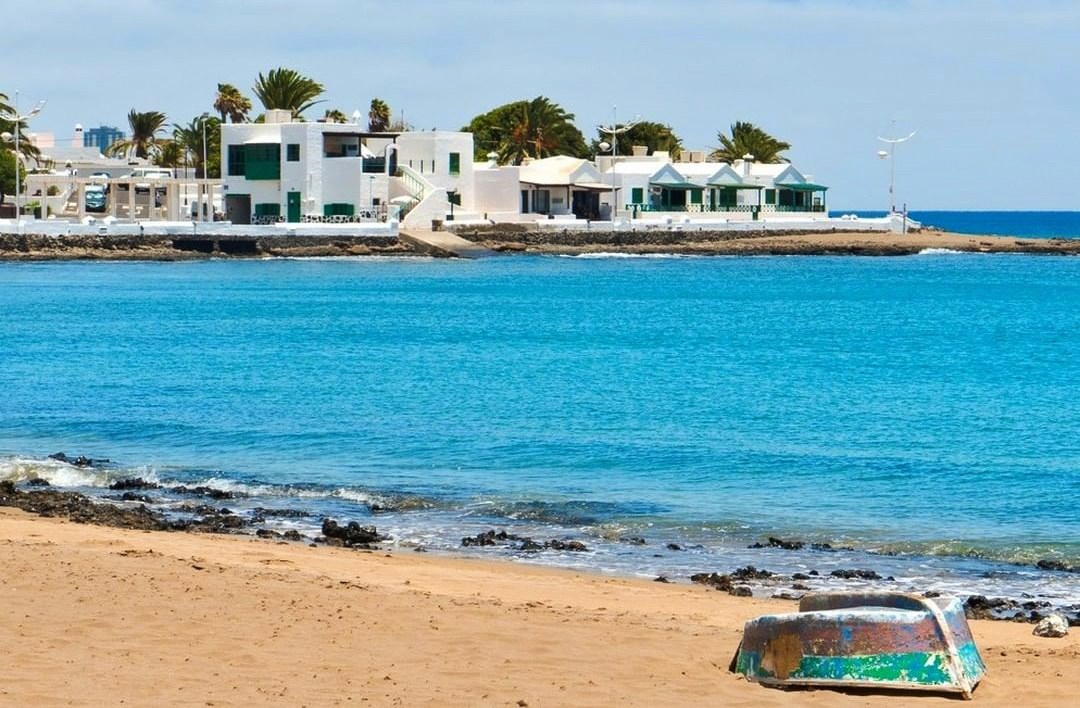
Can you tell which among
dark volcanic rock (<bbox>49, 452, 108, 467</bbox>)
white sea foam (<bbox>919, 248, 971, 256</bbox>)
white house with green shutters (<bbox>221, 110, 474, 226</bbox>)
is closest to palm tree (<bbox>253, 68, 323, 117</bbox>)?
white house with green shutters (<bbox>221, 110, 474, 226</bbox>)

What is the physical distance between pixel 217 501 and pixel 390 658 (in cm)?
1092

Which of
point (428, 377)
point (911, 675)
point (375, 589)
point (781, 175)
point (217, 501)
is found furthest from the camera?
point (781, 175)

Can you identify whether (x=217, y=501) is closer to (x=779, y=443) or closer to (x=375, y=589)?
(x=375, y=589)

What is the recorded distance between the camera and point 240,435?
29.0 metres

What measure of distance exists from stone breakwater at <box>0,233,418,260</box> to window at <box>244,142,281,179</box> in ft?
14.0

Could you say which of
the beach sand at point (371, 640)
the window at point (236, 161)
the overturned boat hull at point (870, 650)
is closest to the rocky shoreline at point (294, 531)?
the beach sand at point (371, 640)

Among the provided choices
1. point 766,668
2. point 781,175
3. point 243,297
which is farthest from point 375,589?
point 781,175

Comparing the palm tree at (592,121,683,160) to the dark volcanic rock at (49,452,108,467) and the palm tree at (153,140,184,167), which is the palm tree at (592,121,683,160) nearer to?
the palm tree at (153,140,184,167)

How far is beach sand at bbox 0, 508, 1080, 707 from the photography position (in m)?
10.6

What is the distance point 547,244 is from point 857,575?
304ft

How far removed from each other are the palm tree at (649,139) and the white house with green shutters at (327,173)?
31620mm

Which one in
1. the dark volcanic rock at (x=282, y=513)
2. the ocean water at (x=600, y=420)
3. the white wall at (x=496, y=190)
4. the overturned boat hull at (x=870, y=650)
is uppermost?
the white wall at (x=496, y=190)

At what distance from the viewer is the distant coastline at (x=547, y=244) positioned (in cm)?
9550

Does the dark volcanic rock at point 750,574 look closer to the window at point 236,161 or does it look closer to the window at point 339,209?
the window at point 339,209
